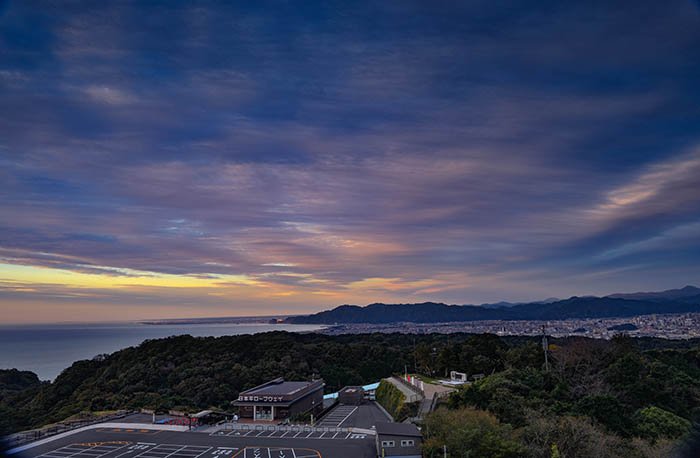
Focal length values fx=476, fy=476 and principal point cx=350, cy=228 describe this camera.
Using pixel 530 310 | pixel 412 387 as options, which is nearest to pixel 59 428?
pixel 412 387

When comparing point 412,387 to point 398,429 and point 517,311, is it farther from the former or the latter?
point 517,311

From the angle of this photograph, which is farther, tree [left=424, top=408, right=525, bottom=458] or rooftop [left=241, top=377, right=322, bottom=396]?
rooftop [left=241, top=377, right=322, bottom=396]

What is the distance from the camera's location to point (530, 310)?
139 meters

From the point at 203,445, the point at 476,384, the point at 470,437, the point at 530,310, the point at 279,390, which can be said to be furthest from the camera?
the point at 530,310

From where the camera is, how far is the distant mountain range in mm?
111188

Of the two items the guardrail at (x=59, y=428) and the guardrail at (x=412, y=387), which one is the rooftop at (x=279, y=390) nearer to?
the guardrail at (x=412, y=387)

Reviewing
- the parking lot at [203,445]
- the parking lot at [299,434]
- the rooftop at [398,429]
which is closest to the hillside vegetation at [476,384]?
the rooftop at [398,429]

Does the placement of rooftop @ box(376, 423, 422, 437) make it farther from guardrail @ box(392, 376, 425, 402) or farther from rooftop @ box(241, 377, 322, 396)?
rooftop @ box(241, 377, 322, 396)

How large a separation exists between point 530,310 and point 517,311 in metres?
4.43

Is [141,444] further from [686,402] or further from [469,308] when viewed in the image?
[469,308]

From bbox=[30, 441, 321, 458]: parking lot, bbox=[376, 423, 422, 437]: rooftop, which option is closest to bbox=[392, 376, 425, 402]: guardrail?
bbox=[376, 423, 422, 437]: rooftop

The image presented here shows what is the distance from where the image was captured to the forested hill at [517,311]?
11169 centimetres

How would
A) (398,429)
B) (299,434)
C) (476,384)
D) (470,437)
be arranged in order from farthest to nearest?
(476,384)
(299,434)
(398,429)
(470,437)

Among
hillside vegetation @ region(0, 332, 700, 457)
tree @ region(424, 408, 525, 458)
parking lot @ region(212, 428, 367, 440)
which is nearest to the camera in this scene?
tree @ region(424, 408, 525, 458)
